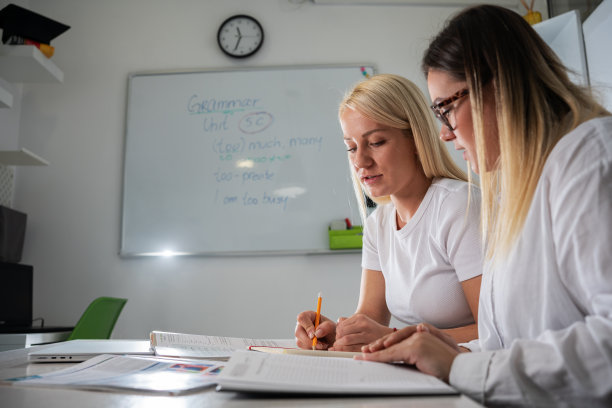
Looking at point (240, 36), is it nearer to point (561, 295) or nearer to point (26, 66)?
point (26, 66)

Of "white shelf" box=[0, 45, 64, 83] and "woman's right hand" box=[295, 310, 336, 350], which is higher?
"white shelf" box=[0, 45, 64, 83]

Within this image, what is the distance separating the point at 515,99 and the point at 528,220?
174 millimetres

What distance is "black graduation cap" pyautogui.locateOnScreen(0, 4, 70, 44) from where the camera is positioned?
2.28m

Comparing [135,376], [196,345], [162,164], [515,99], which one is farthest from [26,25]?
[515,99]

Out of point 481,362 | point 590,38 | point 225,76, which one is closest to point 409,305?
point 481,362

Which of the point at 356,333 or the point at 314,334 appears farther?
the point at 314,334

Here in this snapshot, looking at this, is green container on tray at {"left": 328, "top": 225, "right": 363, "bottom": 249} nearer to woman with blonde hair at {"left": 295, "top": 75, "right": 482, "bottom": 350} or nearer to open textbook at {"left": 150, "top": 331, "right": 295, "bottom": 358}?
woman with blonde hair at {"left": 295, "top": 75, "right": 482, "bottom": 350}

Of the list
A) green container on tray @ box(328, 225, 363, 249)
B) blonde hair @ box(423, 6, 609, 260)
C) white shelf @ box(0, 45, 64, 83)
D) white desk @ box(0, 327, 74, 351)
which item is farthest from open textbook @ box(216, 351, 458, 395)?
white shelf @ box(0, 45, 64, 83)

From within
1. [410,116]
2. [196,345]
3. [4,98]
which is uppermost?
[4,98]

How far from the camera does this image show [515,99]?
0.68 meters

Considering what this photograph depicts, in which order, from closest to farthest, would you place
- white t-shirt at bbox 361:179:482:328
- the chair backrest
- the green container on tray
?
white t-shirt at bbox 361:179:482:328 < the chair backrest < the green container on tray

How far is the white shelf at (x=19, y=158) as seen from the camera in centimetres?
222

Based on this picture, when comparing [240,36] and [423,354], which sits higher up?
[240,36]

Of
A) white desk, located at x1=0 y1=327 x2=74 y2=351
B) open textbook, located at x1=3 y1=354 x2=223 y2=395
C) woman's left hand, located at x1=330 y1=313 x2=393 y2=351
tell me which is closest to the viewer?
open textbook, located at x1=3 y1=354 x2=223 y2=395
